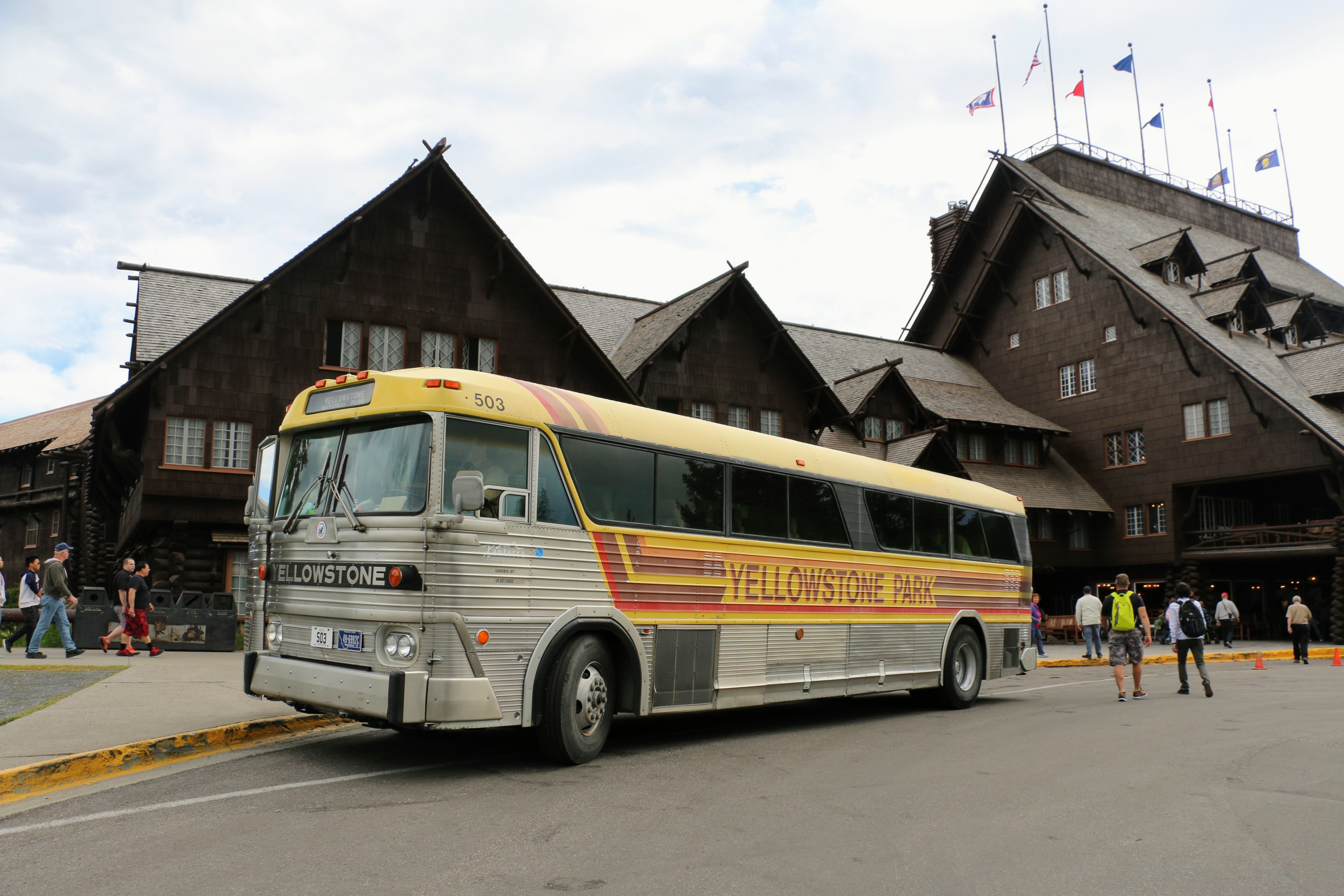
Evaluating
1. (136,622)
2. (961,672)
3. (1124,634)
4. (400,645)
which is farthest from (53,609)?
(1124,634)

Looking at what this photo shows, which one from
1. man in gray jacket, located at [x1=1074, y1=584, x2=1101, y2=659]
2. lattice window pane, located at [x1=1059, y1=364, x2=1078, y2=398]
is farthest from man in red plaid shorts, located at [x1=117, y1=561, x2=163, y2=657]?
lattice window pane, located at [x1=1059, y1=364, x2=1078, y2=398]

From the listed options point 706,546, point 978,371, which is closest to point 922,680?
point 706,546

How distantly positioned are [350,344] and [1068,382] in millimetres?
30583

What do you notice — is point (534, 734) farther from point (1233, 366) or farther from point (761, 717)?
point (1233, 366)

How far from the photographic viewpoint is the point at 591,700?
28.7ft

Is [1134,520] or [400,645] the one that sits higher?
[1134,520]

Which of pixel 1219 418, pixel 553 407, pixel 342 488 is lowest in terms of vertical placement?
pixel 342 488

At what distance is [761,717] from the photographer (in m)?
12.5

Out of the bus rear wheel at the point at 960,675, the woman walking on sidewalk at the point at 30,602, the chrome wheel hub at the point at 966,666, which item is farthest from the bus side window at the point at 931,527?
the woman walking on sidewalk at the point at 30,602

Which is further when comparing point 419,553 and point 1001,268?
point 1001,268

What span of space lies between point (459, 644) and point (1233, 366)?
114 ft

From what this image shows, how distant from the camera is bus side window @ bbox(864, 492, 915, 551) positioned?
500 inches

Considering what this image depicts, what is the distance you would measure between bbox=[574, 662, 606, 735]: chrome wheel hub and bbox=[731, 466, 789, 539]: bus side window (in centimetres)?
237

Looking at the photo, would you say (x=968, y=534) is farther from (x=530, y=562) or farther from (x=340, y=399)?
(x=340, y=399)
